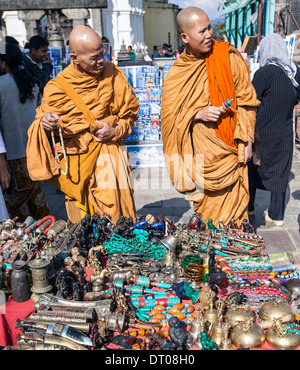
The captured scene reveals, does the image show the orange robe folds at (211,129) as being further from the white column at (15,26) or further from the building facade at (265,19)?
the white column at (15,26)

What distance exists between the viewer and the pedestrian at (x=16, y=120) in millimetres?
3914

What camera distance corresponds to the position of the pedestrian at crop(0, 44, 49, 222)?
12.8 feet

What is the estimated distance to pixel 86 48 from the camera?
9.64ft

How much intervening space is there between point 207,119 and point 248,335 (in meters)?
1.84

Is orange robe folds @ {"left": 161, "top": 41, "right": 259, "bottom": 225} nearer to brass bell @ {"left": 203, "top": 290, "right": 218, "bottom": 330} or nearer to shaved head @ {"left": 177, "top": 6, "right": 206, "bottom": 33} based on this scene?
shaved head @ {"left": 177, "top": 6, "right": 206, "bottom": 33}

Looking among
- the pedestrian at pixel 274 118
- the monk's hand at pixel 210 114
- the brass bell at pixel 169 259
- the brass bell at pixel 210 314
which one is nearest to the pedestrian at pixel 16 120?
the monk's hand at pixel 210 114

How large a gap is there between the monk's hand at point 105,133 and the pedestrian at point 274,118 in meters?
1.40

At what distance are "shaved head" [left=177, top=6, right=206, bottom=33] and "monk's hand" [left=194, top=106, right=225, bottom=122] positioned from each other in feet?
2.12

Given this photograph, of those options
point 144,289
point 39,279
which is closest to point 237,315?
point 144,289

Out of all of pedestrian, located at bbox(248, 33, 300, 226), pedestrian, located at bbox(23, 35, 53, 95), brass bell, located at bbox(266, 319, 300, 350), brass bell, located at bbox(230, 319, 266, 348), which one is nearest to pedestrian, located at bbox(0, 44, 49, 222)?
pedestrian, located at bbox(23, 35, 53, 95)

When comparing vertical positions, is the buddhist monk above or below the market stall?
above

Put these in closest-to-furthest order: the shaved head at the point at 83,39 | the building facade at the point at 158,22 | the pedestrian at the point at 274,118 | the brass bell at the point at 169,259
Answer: the brass bell at the point at 169,259, the shaved head at the point at 83,39, the pedestrian at the point at 274,118, the building facade at the point at 158,22

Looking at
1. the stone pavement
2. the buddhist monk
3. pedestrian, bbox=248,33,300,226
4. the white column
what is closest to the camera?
the buddhist monk
